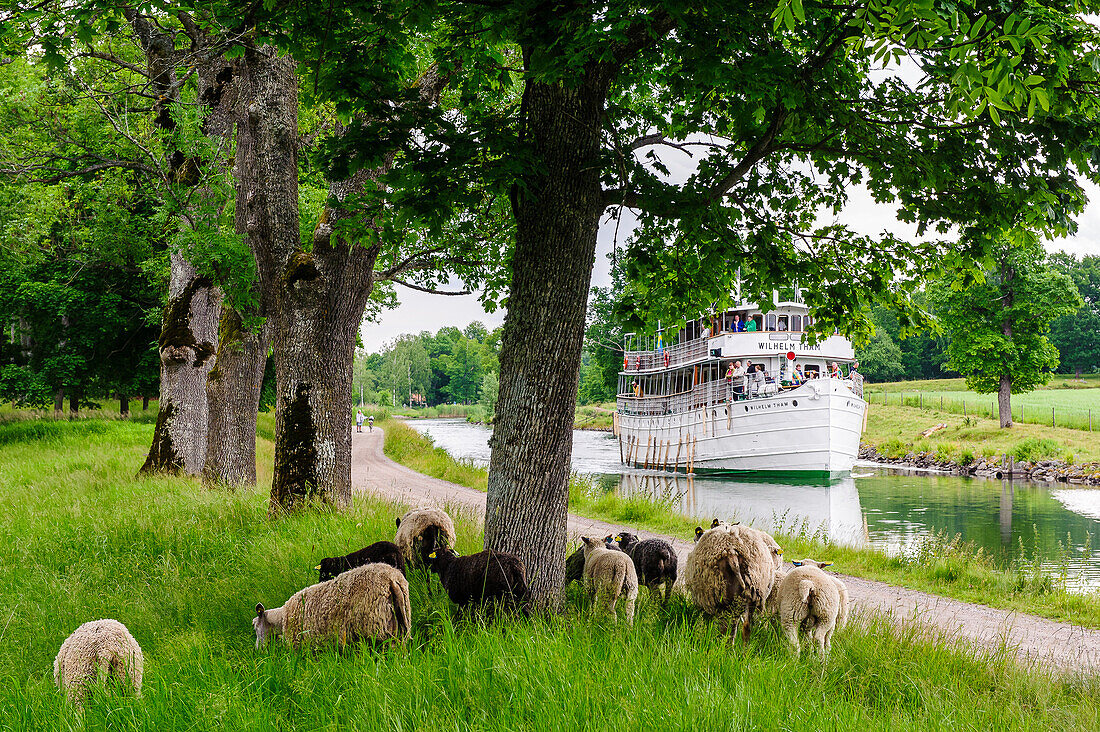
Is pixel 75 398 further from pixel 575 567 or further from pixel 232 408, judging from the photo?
pixel 575 567

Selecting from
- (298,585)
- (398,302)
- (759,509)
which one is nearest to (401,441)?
(398,302)

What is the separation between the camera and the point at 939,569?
423 inches

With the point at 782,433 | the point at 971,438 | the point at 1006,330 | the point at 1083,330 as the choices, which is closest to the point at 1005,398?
the point at 971,438

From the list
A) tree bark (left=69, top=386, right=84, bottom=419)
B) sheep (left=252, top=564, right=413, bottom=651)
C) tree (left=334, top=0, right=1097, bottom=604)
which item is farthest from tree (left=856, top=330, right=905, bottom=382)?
sheep (left=252, top=564, right=413, bottom=651)

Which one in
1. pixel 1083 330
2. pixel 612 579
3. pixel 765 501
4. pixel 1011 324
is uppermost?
pixel 1083 330

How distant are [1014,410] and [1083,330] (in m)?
37.4

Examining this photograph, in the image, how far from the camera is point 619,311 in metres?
6.84

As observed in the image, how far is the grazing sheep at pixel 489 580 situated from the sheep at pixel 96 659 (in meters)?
2.04

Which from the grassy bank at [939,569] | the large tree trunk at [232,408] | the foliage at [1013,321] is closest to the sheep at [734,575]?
the grassy bank at [939,569]

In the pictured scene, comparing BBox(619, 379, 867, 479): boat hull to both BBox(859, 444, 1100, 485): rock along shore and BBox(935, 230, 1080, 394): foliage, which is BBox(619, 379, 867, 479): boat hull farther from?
BBox(935, 230, 1080, 394): foliage

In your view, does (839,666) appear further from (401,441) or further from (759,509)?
(401,441)

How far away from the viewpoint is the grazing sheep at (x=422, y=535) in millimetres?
6289

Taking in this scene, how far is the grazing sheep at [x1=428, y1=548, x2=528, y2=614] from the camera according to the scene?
4.63 metres

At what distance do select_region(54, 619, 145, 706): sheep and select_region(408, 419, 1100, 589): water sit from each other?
9721 mm
